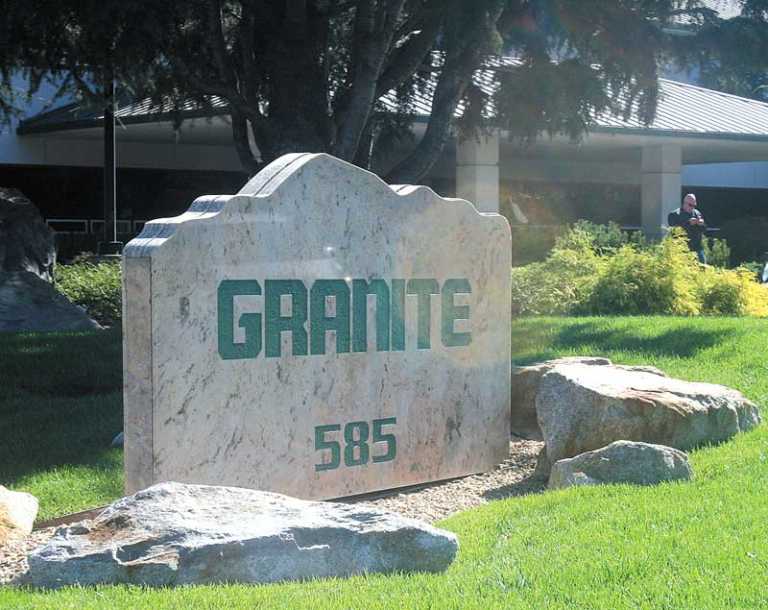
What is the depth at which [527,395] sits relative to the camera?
943cm

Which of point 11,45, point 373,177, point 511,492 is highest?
point 11,45

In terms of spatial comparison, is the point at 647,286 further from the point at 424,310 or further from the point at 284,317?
the point at 284,317

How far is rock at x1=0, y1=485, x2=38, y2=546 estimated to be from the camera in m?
6.35

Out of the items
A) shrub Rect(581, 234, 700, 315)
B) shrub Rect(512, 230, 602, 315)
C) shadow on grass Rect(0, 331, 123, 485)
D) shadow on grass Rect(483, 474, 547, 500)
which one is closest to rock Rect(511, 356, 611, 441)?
shadow on grass Rect(483, 474, 547, 500)

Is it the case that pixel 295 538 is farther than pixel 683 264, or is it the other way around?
pixel 683 264

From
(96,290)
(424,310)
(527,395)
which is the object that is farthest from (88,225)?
(424,310)

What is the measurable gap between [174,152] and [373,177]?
84.4 feet

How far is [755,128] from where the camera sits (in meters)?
28.8

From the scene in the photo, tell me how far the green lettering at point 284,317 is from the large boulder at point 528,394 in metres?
2.58

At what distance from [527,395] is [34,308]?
801cm

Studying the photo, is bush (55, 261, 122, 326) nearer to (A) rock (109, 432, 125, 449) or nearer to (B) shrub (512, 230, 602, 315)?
(B) shrub (512, 230, 602, 315)

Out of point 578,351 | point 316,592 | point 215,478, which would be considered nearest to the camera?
point 316,592

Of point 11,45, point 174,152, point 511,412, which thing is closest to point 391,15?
point 11,45

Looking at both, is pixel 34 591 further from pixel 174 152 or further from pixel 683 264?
pixel 174 152
